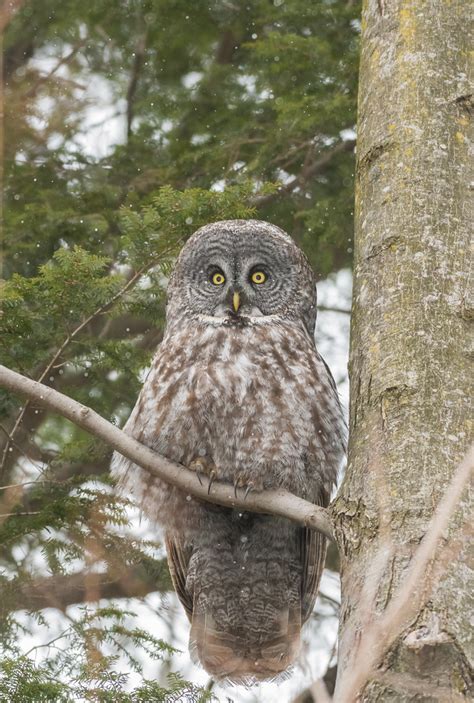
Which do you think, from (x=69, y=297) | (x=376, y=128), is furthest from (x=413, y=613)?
(x=69, y=297)

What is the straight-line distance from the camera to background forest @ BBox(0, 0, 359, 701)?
412 cm

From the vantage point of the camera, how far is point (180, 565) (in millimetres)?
4461

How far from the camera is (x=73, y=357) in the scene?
4.55m

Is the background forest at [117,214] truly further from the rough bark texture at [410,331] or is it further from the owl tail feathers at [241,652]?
the rough bark texture at [410,331]

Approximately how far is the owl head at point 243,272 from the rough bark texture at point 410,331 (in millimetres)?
1268

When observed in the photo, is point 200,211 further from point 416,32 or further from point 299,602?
point 299,602

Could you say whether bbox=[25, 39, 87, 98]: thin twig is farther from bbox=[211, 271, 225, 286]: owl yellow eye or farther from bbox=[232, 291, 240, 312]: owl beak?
bbox=[232, 291, 240, 312]: owl beak

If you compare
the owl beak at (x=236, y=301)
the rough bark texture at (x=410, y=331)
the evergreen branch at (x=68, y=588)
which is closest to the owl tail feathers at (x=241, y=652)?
the evergreen branch at (x=68, y=588)

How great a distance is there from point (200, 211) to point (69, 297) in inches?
28.2

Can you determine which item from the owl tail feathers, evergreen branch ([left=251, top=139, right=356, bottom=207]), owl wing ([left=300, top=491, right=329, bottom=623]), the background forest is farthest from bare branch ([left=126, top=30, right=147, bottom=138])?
the owl tail feathers

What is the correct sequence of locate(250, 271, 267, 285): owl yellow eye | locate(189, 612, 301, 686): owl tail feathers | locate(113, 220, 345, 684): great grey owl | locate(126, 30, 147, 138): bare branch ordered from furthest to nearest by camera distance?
1. locate(126, 30, 147, 138): bare branch
2. locate(250, 271, 267, 285): owl yellow eye
3. locate(189, 612, 301, 686): owl tail feathers
4. locate(113, 220, 345, 684): great grey owl

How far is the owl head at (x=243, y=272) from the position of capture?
456cm

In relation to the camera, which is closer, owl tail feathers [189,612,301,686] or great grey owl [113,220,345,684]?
great grey owl [113,220,345,684]

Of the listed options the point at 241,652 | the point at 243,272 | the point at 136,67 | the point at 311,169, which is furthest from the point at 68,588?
the point at 136,67
